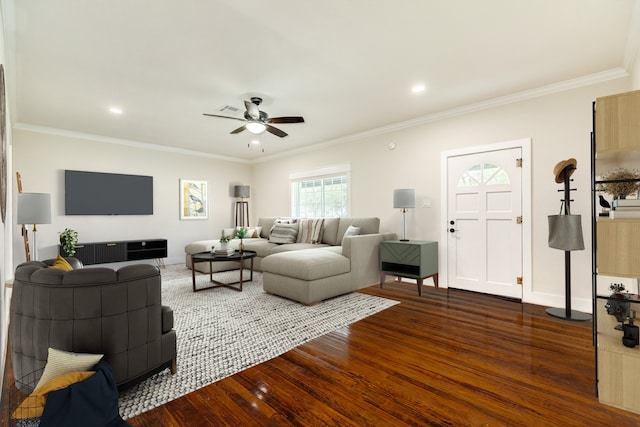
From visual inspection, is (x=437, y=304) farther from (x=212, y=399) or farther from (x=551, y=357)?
(x=212, y=399)

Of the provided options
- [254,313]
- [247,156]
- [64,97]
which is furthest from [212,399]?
[247,156]

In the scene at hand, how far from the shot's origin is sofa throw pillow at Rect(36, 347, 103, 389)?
4.37ft

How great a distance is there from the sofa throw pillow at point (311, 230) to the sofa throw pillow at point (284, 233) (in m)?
0.11

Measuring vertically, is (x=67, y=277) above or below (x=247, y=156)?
below

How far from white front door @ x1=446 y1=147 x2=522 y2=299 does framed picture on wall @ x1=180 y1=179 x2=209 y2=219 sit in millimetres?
5301

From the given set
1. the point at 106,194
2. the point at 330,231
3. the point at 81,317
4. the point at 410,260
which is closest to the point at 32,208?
the point at 81,317

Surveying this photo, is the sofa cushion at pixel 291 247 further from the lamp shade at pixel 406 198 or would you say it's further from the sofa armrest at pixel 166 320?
the sofa armrest at pixel 166 320

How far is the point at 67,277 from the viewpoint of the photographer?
1480mm

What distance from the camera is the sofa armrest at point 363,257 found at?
13.0 feet

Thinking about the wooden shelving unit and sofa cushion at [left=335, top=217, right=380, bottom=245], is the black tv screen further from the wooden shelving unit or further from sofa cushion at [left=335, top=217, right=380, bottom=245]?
the wooden shelving unit

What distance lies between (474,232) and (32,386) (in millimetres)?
4361

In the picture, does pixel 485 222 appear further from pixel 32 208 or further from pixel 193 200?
pixel 193 200

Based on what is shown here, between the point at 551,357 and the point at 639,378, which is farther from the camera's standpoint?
the point at 551,357

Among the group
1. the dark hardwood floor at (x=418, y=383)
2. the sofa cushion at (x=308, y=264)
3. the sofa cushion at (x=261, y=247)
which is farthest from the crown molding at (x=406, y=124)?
the dark hardwood floor at (x=418, y=383)
